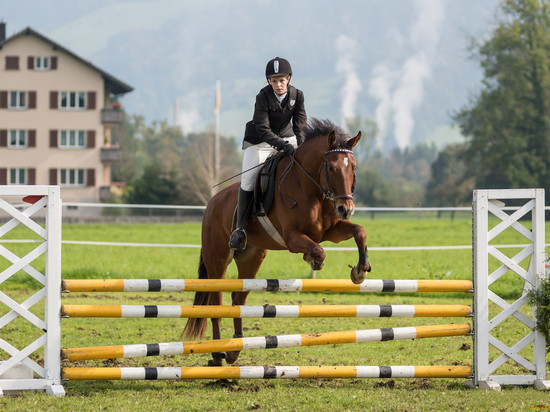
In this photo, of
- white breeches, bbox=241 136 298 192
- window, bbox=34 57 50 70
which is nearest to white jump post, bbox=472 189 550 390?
white breeches, bbox=241 136 298 192

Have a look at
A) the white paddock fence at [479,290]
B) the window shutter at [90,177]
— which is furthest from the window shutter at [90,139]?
the white paddock fence at [479,290]

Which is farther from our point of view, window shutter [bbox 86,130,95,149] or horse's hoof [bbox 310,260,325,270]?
window shutter [bbox 86,130,95,149]

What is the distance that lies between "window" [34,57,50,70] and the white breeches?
50725mm

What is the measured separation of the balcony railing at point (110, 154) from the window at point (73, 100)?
3.66m

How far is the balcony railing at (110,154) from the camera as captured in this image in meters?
53.5

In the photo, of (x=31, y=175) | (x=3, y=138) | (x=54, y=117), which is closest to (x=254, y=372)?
(x=54, y=117)

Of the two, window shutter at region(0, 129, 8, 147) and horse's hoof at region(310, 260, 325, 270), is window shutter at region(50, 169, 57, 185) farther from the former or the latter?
horse's hoof at region(310, 260, 325, 270)

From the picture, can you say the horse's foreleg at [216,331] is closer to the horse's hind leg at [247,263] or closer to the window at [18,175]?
the horse's hind leg at [247,263]

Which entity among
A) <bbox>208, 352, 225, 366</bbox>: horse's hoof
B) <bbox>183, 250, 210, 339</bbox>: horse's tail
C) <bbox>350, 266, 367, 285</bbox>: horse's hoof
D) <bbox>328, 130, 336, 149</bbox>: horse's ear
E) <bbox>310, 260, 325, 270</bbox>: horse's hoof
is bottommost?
<bbox>208, 352, 225, 366</bbox>: horse's hoof

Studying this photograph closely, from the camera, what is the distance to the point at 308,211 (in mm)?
5859

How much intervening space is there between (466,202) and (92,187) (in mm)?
28885

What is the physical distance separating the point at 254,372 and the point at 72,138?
51717 millimetres

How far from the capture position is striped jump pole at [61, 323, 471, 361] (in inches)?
212

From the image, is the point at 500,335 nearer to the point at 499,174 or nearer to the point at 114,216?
the point at 114,216
